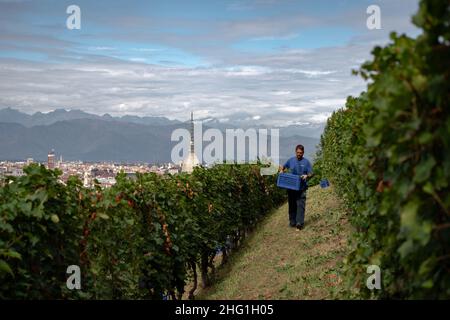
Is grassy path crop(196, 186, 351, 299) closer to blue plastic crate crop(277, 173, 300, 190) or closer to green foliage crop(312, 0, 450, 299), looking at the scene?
blue plastic crate crop(277, 173, 300, 190)

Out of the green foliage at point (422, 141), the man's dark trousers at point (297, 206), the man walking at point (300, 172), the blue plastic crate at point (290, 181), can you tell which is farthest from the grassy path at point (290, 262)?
the green foliage at point (422, 141)

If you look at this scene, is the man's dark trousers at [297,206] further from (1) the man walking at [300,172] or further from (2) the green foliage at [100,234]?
(2) the green foliage at [100,234]

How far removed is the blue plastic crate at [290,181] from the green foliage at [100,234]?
256 centimetres

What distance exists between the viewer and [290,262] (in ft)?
41.5

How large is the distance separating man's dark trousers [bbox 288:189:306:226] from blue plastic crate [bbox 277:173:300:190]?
0.41 m

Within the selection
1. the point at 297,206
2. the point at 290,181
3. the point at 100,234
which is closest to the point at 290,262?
the point at 290,181

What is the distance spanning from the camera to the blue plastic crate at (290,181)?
48.3 ft

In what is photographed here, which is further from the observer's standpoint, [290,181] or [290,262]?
[290,181]

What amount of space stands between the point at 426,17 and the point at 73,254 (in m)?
4.55

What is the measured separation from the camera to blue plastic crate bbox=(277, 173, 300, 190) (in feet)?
48.3

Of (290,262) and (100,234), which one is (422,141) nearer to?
(100,234)

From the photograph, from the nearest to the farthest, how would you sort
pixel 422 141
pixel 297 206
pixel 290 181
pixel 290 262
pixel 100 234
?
pixel 422 141 < pixel 100 234 < pixel 290 262 < pixel 290 181 < pixel 297 206

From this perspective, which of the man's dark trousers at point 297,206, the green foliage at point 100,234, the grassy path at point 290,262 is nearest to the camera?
the green foliage at point 100,234

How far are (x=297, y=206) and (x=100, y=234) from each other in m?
9.45
